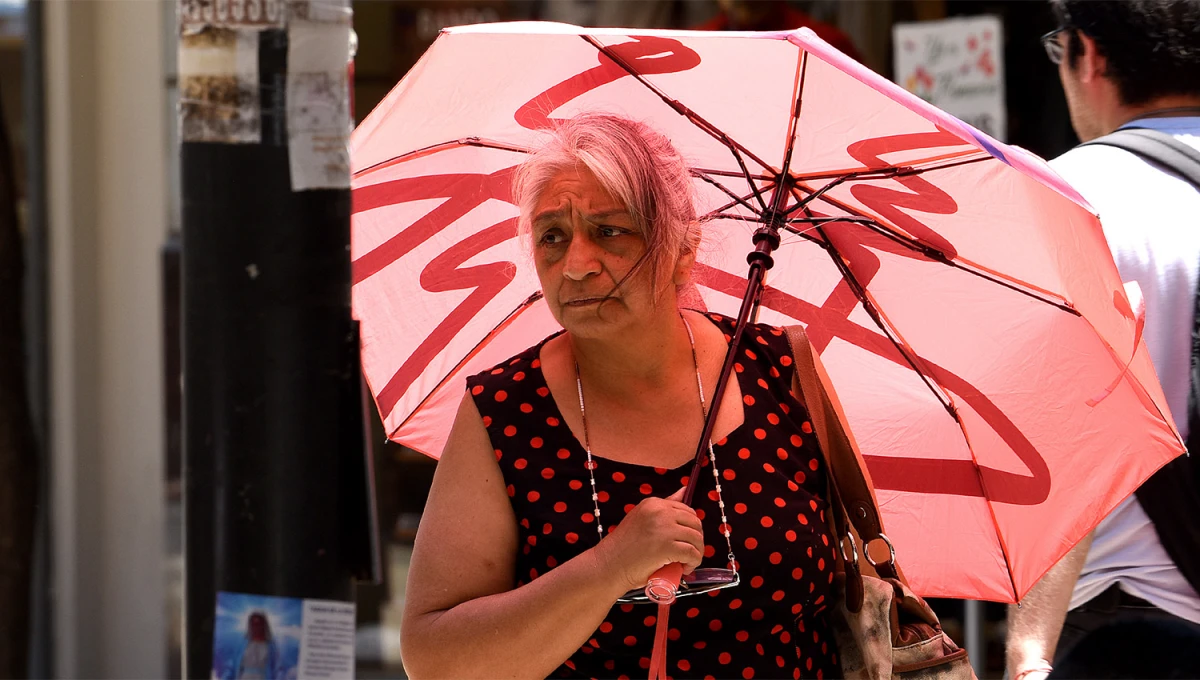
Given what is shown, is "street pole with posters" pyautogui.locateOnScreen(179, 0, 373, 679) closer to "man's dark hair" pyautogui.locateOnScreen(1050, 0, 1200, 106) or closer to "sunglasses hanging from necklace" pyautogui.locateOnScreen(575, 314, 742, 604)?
"sunglasses hanging from necklace" pyautogui.locateOnScreen(575, 314, 742, 604)

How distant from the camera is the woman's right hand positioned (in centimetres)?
209

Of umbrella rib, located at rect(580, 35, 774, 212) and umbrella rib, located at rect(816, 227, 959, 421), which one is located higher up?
umbrella rib, located at rect(580, 35, 774, 212)

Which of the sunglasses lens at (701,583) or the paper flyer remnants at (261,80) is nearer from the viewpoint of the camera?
the paper flyer remnants at (261,80)

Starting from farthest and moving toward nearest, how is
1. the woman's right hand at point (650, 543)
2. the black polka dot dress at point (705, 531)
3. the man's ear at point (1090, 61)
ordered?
the man's ear at point (1090, 61), the black polka dot dress at point (705, 531), the woman's right hand at point (650, 543)

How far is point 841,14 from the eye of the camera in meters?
6.30

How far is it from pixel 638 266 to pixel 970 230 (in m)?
0.69

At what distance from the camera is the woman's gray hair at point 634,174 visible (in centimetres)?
237

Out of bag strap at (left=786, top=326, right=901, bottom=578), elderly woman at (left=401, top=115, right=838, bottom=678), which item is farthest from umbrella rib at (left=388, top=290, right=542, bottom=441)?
bag strap at (left=786, top=326, right=901, bottom=578)

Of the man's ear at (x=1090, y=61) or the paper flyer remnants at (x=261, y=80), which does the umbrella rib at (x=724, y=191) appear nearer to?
the man's ear at (x=1090, y=61)

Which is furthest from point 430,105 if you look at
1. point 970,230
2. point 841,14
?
point 841,14

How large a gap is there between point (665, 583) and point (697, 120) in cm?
96

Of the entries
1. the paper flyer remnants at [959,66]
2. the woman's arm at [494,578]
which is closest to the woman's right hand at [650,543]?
the woman's arm at [494,578]

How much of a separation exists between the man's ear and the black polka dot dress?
116 cm

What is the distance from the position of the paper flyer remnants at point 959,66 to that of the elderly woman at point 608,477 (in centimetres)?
289
